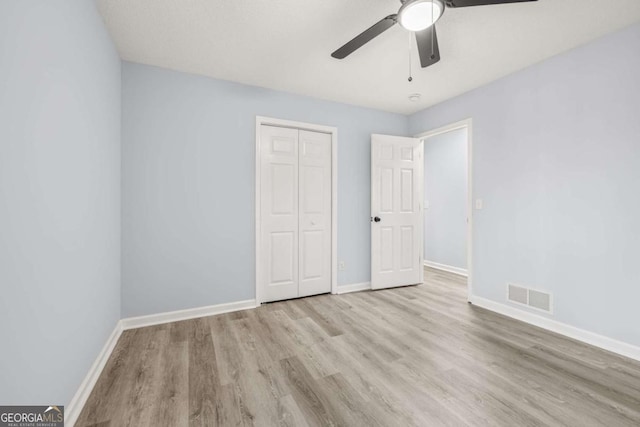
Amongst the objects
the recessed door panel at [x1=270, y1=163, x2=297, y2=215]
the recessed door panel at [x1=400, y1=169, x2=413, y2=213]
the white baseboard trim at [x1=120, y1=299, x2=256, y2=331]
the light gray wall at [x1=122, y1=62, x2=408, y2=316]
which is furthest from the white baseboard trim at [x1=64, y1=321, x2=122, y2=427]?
the recessed door panel at [x1=400, y1=169, x2=413, y2=213]

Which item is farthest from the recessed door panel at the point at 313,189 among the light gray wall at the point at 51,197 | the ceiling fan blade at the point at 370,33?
the light gray wall at the point at 51,197

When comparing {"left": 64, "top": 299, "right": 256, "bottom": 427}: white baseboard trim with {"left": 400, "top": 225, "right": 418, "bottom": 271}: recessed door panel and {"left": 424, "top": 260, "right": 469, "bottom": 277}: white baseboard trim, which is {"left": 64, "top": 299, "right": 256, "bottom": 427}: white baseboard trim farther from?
{"left": 424, "top": 260, "right": 469, "bottom": 277}: white baseboard trim

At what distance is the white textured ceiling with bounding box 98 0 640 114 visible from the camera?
76.9 inches

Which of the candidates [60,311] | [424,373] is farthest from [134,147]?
[424,373]

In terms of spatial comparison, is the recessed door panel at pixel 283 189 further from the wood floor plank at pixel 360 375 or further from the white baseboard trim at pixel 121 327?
the wood floor plank at pixel 360 375

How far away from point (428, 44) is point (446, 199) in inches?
149

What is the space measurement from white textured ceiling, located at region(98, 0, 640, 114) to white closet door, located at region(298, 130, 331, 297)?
770 millimetres

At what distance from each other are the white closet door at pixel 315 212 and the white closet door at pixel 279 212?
0.32 ft

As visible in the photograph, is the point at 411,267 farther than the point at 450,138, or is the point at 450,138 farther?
the point at 450,138

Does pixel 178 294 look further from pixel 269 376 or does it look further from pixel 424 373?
pixel 424 373

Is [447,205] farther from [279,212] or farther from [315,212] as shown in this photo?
[279,212]

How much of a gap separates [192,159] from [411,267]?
3.29 meters

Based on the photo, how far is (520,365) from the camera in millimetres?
1982

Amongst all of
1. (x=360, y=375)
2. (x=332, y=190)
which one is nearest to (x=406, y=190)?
(x=332, y=190)
